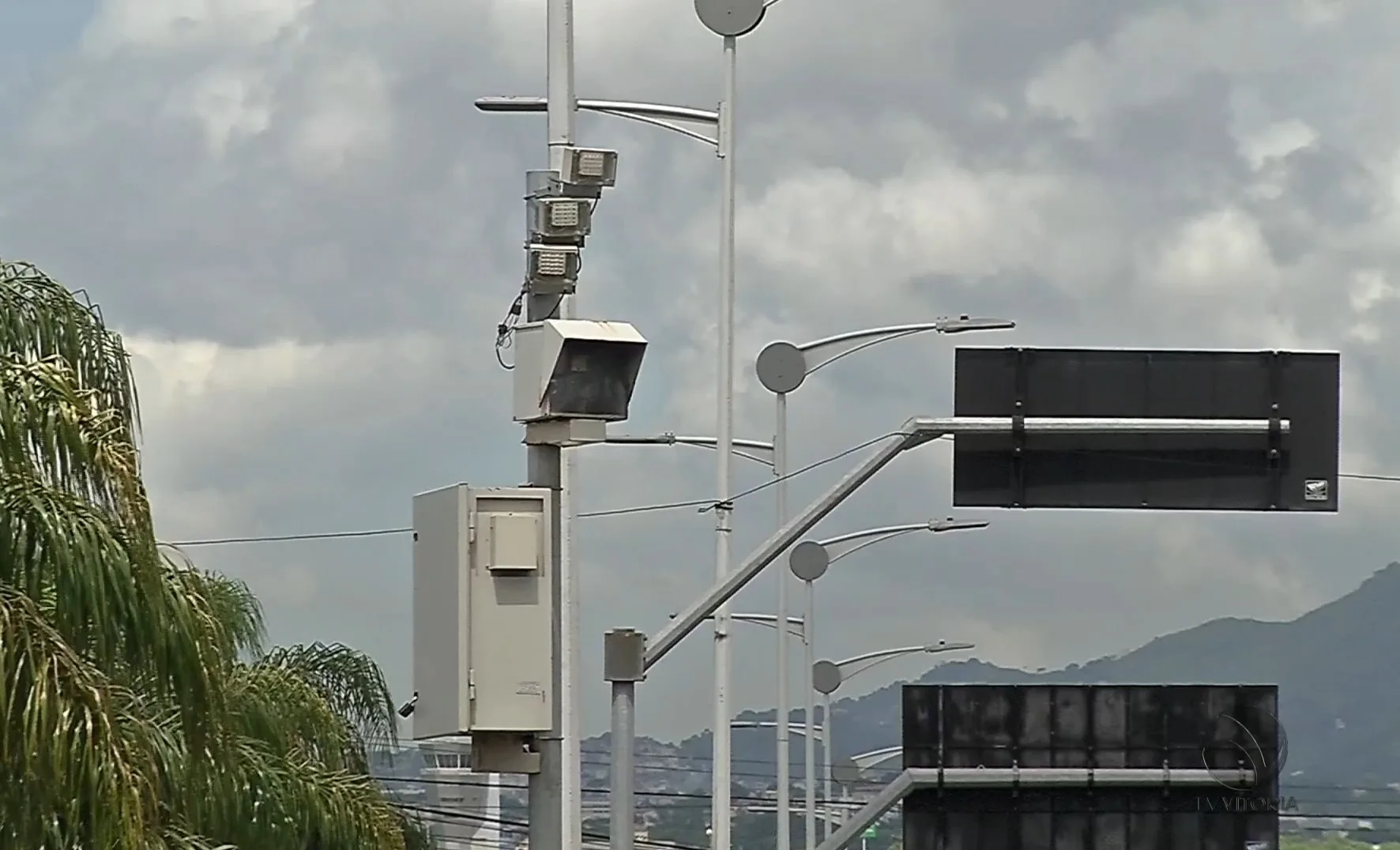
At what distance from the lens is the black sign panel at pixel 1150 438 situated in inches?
599

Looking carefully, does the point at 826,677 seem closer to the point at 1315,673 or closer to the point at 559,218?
the point at 559,218

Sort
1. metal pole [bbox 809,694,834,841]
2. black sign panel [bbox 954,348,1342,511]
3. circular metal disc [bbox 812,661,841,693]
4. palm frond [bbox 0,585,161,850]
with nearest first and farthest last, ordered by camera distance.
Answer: palm frond [bbox 0,585,161,850] → black sign panel [bbox 954,348,1342,511] → circular metal disc [bbox 812,661,841,693] → metal pole [bbox 809,694,834,841]

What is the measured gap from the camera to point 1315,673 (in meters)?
158

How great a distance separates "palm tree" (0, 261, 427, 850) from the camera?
10969 mm

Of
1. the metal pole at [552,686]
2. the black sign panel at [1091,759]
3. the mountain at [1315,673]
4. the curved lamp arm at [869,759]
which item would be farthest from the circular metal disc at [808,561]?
the mountain at [1315,673]

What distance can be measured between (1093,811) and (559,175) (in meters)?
17.7

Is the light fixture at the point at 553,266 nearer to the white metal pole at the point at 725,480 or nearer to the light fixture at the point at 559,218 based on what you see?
the light fixture at the point at 559,218

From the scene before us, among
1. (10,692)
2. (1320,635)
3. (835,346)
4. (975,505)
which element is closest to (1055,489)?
(975,505)

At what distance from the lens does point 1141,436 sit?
50.0 ft

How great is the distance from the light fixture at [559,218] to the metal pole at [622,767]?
4257 millimetres

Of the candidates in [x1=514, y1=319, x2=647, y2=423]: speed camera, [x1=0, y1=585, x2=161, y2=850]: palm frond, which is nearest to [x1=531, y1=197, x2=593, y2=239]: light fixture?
[x1=514, y1=319, x2=647, y2=423]: speed camera

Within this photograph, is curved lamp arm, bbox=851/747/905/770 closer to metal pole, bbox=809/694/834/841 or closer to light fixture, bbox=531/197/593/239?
metal pole, bbox=809/694/834/841

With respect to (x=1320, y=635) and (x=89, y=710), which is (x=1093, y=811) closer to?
(x=89, y=710)

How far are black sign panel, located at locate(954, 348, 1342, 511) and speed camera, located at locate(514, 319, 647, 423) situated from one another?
454 centimetres
